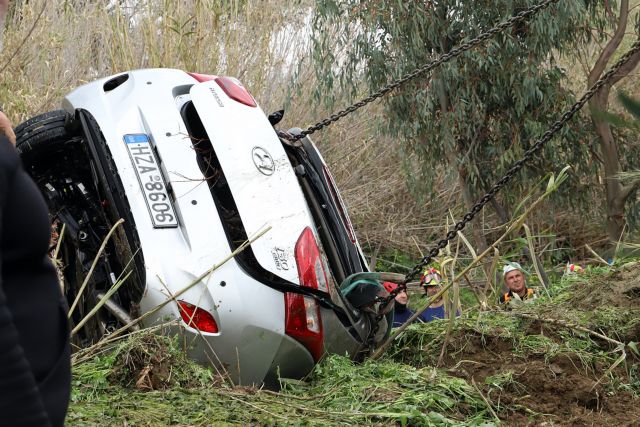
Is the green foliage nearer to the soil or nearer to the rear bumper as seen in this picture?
the soil

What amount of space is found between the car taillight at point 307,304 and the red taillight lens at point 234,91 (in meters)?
1.05

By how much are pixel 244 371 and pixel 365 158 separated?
9564 millimetres

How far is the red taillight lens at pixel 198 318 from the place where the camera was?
16.9ft

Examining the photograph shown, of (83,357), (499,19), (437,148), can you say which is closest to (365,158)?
(437,148)

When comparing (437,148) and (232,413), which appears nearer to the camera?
(232,413)

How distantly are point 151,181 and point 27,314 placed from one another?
3744mm

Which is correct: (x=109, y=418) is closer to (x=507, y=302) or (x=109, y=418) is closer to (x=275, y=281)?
(x=275, y=281)

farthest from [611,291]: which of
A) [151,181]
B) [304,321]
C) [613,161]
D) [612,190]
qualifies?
[612,190]

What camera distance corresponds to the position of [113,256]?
5.73m

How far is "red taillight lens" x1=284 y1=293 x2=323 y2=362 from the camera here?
529 centimetres

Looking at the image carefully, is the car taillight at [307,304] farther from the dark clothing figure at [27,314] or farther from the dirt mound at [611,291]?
the dark clothing figure at [27,314]

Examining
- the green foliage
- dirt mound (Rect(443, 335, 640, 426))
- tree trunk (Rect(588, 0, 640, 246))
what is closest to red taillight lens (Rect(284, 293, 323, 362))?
dirt mound (Rect(443, 335, 640, 426))

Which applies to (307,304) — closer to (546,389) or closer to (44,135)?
(546,389)

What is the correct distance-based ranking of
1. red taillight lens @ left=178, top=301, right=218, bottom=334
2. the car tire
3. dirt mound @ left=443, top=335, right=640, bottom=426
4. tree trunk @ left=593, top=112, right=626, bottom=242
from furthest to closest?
1. tree trunk @ left=593, top=112, right=626, bottom=242
2. the car tire
3. red taillight lens @ left=178, top=301, right=218, bottom=334
4. dirt mound @ left=443, top=335, right=640, bottom=426
